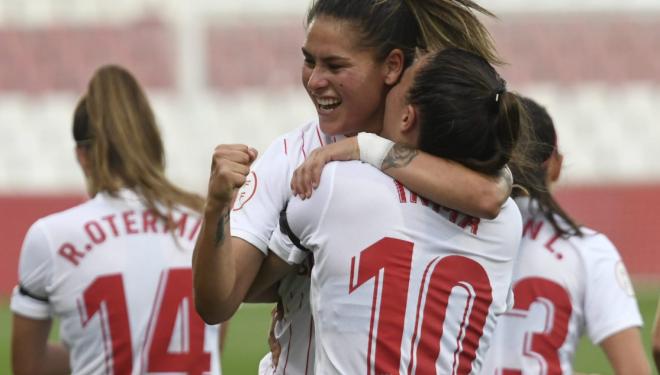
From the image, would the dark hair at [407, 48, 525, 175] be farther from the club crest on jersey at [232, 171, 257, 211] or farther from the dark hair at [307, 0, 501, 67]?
the club crest on jersey at [232, 171, 257, 211]

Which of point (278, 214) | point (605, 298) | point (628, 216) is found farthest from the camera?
point (628, 216)

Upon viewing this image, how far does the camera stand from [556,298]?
4.07 m

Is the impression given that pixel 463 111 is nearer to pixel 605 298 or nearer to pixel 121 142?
pixel 605 298

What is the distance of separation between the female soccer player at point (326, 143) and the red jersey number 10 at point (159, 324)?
140 cm

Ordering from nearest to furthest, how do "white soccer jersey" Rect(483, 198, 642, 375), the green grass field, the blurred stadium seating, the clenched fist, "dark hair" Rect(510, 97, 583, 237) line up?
the clenched fist
"dark hair" Rect(510, 97, 583, 237)
"white soccer jersey" Rect(483, 198, 642, 375)
the green grass field
the blurred stadium seating

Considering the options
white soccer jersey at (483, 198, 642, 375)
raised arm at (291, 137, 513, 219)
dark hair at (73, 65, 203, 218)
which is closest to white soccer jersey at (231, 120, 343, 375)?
raised arm at (291, 137, 513, 219)

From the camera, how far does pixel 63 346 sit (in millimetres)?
4543

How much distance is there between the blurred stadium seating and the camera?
1220cm

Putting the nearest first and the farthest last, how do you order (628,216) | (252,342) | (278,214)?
1. (278,214)
2. (252,342)
3. (628,216)

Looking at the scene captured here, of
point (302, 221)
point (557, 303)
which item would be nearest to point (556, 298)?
point (557, 303)

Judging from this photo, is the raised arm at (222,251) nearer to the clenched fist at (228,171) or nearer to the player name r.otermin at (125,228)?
the clenched fist at (228,171)

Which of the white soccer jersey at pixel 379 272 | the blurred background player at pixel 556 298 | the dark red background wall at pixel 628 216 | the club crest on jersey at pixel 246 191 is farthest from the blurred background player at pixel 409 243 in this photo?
the dark red background wall at pixel 628 216

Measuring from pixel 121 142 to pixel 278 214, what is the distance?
165cm

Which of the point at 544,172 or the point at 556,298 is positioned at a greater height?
the point at 544,172
